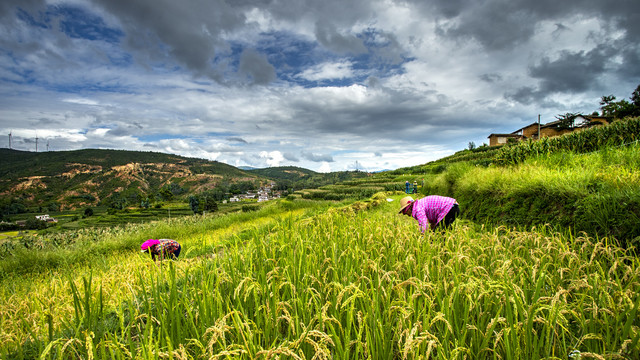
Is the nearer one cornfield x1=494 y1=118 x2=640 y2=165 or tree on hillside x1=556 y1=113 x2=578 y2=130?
cornfield x1=494 y1=118 x2=640 y2=165

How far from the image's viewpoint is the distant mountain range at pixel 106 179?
97875 mm

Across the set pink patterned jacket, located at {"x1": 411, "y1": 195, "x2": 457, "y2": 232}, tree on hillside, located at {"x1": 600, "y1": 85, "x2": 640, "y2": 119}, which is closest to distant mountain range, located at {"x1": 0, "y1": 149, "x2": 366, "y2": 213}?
tree on hillside, located at {"x1": 600, "y1": 85, "x2": 640, "y2": 119}

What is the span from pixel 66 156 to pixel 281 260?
192952mm

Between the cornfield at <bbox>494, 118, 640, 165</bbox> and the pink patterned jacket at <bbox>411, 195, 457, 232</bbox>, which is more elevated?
the cornfield at <bbox>494, 118, 640, 165</bbox>

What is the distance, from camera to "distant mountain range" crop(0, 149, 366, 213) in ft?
321

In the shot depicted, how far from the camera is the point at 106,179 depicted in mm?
116188

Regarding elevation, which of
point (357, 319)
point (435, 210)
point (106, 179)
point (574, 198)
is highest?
point (106, 179)

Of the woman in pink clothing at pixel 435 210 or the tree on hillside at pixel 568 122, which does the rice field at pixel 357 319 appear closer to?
the woman in pink clothing at pixel 435 210

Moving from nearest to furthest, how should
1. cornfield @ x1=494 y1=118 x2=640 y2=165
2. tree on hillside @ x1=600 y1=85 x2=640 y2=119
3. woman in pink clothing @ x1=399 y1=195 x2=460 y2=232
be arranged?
1. woman in pink clothing @ x1=399 y1=195 x2=460 y2=232
2. cornfield @ x1=494 y1=118 x2=640 y2=165
3. tree on hillside @ x1=600 y1=85 x2=640 y2=119

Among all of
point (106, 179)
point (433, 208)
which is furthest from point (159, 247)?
point (106, 179)

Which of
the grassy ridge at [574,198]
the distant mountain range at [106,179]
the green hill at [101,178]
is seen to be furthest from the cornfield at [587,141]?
the green hill at [101,178]

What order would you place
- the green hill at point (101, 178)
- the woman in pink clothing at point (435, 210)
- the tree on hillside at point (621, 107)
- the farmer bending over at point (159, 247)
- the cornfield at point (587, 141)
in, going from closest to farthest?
1. the farmer bending over at point (159, 247)
2. the woman in pink clothing at point (435, 210)
3. the cornfield at point (587, 141)
4. the tree on hillside at point (621, 107)
5. the green hill at point (101, 178)

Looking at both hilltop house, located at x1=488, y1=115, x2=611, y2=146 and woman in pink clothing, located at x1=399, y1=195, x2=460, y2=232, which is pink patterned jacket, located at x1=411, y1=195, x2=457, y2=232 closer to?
woman in pink clothing, located at x1=399, y1=195, x2=460, y2=232

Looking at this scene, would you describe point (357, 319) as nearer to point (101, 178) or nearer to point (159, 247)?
point (159, 247)
